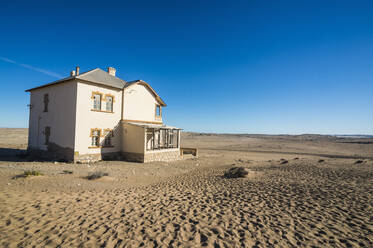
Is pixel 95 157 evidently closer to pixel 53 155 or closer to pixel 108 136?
pixel 108 136

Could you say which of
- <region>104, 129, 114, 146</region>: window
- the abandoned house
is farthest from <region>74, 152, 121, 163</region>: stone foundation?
<region>104, 129, 114, 146</region>: window

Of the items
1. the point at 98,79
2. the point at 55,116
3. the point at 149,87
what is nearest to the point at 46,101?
the point at 55,116

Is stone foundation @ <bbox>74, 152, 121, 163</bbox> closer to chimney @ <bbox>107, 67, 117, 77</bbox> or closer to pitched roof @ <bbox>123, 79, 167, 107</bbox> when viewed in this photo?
pitched roof @ <bbox>123, 79, 167, 107</bbox>

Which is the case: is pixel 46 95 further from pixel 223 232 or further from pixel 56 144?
pixel 223 232

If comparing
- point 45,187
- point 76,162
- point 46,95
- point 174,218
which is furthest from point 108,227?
point 46,95

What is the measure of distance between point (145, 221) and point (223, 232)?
7.57 ft

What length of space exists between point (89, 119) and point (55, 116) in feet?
12.1

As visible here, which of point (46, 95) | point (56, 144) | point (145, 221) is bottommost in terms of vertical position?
point (145, 221)

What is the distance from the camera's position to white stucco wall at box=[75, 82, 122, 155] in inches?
604

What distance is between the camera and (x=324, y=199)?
7.06m

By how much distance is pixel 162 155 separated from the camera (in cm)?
1945

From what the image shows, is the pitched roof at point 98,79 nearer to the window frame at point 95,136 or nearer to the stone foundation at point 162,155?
the window frame at point 95,136

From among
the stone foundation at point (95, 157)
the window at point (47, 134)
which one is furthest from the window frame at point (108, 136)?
the window at point (47, 134)

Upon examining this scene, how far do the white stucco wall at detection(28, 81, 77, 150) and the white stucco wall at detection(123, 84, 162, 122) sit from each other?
16.1 ft
